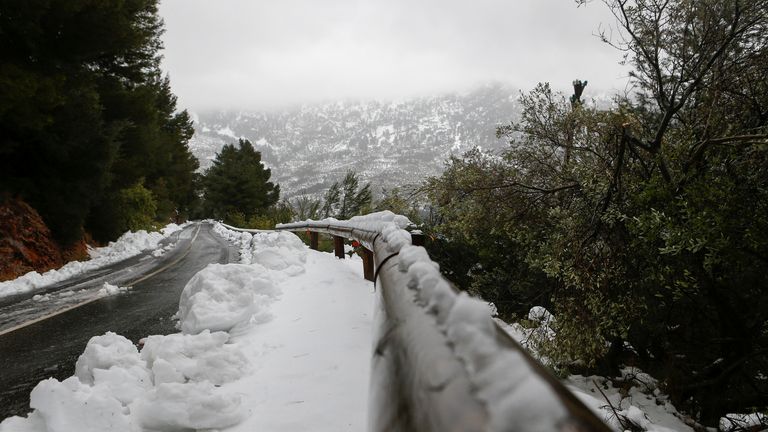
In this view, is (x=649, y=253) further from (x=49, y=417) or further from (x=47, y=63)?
(x=47, y=63)

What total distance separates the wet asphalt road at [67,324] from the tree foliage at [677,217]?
5.23 metres

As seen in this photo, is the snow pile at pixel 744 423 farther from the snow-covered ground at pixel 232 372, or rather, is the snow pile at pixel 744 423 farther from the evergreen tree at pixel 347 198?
the evergreen tree at pixel 347 198

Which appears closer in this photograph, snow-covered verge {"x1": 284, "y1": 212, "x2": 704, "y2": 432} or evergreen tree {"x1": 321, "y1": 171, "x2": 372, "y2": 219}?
snow-covered verge {"x1": 284, "y1": 212, "x2": 704, "y2": 432}

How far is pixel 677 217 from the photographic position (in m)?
4.36

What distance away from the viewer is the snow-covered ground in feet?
7.66

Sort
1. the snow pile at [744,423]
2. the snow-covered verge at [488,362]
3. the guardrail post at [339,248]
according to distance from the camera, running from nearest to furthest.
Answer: the snow-covered verge at [488,362] → the snow pile at [744,423] → the guardrail post at [339,248]

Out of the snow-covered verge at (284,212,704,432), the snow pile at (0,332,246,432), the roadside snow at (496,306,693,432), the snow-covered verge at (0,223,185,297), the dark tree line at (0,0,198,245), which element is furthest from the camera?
the dark tree line at (0,0,198,245)

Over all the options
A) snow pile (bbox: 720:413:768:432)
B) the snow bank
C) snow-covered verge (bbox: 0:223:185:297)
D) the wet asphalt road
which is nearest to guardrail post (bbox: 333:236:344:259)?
the wet asphalt road

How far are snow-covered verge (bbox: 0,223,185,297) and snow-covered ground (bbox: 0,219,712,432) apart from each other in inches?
285

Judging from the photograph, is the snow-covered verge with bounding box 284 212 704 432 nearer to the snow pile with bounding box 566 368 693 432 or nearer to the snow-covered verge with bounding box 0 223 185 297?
Answer: the snow pile with bounding box 566 368 693 432

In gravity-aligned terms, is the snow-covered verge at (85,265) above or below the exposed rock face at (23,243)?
below

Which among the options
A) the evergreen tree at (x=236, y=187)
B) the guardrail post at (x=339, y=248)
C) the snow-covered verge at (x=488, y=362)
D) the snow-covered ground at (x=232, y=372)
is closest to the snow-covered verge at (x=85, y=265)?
the guardrail post at (x=339, y=248)

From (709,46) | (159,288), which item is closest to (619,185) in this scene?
(709,46)

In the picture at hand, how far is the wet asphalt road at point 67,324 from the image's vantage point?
12.5ft
